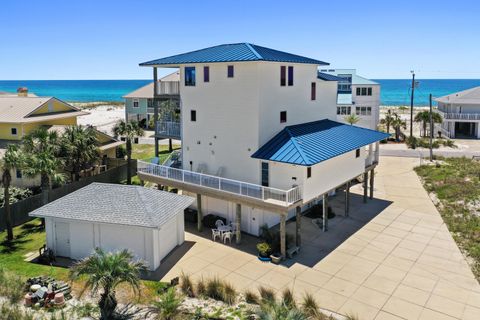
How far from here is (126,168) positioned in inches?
1447

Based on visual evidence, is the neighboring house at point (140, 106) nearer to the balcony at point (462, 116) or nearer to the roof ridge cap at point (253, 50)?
the roof ridge cap at point (253, 50)

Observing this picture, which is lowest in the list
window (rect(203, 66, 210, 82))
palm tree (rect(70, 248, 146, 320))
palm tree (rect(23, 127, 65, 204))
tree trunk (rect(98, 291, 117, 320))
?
tree trunk (rect(98, 291, 117, 320))

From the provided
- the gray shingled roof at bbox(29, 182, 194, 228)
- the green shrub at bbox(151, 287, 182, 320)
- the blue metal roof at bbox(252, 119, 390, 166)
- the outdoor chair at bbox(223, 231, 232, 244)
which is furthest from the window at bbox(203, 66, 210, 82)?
the green shrub at bbox(151, 287, 182, 320)

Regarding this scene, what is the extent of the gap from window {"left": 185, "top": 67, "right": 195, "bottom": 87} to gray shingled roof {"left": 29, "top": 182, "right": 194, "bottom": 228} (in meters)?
7.77

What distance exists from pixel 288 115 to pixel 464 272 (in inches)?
508

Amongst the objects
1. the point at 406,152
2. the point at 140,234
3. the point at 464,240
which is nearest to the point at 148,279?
the point at 140,234

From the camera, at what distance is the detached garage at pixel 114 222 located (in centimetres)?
2078

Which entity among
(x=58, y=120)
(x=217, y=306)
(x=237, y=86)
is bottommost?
(x=217, y=306)

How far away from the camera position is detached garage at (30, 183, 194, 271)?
20781mm

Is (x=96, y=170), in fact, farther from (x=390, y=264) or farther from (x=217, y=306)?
(x=390, y=264)

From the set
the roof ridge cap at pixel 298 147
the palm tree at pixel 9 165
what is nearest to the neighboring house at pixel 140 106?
the palm tree at pixel 9 165

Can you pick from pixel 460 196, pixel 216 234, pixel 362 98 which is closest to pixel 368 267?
pixel 216 234

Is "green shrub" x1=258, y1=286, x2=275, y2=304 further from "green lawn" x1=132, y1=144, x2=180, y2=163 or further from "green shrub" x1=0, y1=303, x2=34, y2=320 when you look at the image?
"green lawn" x1=132, y1=144, x2=180, y2=163

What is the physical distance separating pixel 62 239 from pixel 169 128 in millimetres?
11516
